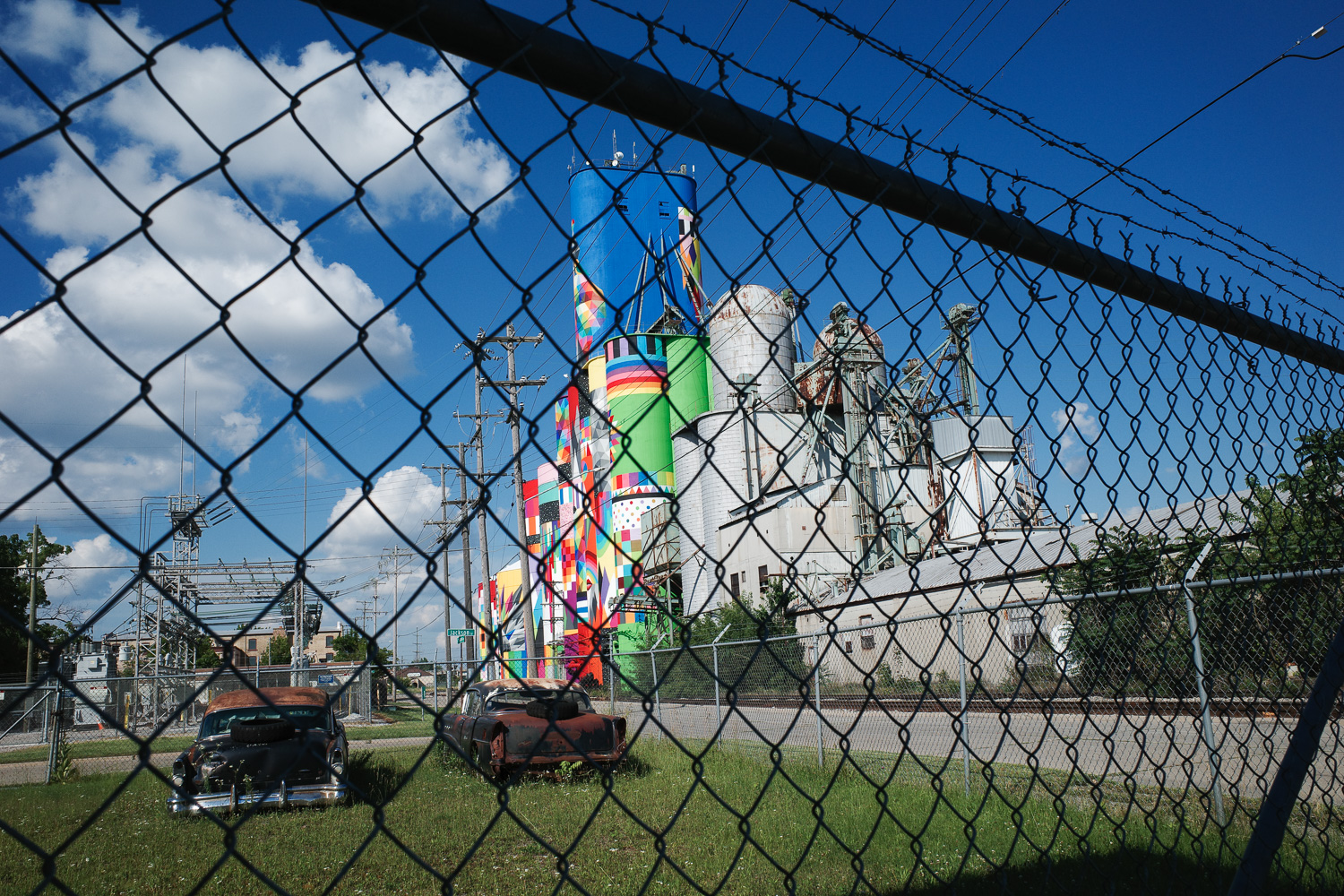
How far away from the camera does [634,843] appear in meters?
6.84

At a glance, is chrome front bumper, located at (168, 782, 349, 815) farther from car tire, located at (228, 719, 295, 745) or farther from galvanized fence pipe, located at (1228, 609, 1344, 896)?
galvanized fence pipe, located at (1228, 609, 1344, 896)

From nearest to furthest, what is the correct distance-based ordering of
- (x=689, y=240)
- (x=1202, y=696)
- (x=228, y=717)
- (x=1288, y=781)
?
(x=1288, y=781) → (x=1202, y=696) → (x=689, y=240) → (x=228, y=717)

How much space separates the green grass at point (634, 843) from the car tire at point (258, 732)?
802 millimetres

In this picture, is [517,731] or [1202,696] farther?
[517,731]

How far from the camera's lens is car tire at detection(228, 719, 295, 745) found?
→ 844cm

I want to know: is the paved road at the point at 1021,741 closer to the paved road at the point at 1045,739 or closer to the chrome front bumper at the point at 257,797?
the paved road at the point at 1045,739

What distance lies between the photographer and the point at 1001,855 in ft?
18.4

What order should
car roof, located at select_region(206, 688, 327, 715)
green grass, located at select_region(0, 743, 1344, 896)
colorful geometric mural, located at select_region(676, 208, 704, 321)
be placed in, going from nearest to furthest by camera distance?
colorful geometric mural, located at select_region(676, 208, 704, 321) → green grass, located at select_region(0, 743, 1344, 896) → car roof, located at select_region(206, 688, 327, 715)

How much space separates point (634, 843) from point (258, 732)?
4435 millimetres

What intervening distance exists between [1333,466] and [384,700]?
36304 mm

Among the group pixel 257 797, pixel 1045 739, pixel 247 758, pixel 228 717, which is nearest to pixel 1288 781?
pixel 1045 739

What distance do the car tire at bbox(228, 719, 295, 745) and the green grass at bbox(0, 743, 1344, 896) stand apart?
80 cm

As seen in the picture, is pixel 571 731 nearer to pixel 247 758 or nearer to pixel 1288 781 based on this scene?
pixel 247 758

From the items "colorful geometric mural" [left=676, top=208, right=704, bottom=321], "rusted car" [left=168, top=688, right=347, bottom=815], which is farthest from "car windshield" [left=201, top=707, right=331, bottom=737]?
"colorful geometric mural" [left=676, top=208, right=704, bottom=321]
